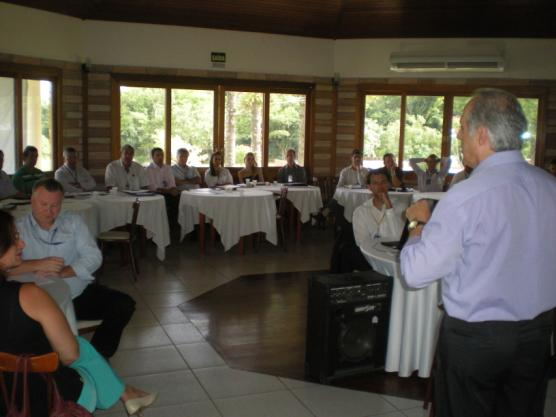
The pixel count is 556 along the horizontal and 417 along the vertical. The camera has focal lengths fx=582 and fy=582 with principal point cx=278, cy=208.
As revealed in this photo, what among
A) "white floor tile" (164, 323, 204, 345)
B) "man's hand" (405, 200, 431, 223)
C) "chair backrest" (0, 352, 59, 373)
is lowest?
"white floor tile" (164, 323, 204, 345)

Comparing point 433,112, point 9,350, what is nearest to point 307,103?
point 433,112

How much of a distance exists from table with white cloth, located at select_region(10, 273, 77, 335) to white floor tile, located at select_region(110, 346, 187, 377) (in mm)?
897

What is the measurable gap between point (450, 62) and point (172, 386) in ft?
27.3

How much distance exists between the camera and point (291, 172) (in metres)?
9.80

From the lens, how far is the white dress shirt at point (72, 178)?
766 centimetres

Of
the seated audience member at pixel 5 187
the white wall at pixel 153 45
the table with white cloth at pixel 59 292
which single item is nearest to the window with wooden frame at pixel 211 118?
the white wall at pixel 153 45

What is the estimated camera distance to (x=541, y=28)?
10070mm

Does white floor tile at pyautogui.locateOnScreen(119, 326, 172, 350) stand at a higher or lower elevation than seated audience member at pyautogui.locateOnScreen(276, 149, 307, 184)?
lower

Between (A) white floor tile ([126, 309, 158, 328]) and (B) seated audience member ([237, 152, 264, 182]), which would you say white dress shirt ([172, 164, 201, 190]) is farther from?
(A) white floor tile ([126, 309, 158, 328])

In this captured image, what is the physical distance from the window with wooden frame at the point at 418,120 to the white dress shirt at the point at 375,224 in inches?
249

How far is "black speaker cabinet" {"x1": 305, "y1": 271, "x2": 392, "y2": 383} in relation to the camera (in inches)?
133

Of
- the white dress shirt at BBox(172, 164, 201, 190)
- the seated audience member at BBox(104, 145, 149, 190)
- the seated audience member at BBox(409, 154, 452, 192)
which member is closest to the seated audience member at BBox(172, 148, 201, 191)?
the white dress shirt at BBox(172, 164, 201, 190)

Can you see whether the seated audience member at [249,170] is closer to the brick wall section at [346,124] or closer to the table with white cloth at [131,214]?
the brick wall section at [346,124]

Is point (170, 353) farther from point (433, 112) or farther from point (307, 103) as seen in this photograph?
point (433, 112)
